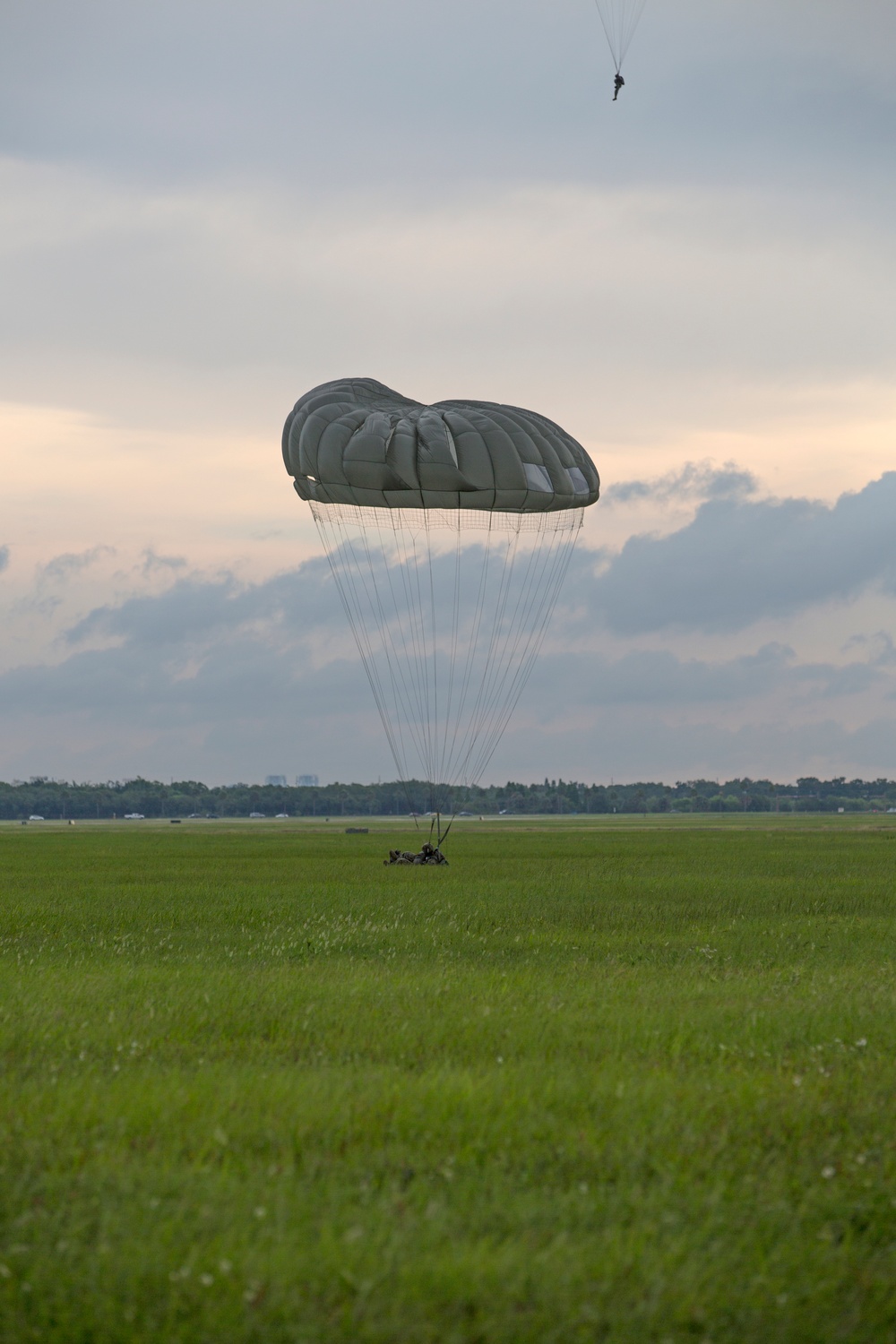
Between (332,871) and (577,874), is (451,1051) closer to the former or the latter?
(577,874)

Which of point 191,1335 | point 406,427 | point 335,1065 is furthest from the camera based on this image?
point 406,427

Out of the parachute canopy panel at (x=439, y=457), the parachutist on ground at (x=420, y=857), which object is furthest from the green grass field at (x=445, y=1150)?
the parachutist on ground at (x=420, y=857)

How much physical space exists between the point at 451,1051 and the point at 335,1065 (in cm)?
112

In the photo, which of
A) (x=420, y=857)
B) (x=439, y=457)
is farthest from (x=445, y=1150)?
(x=420, y=857)

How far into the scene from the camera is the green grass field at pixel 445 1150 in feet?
17.6

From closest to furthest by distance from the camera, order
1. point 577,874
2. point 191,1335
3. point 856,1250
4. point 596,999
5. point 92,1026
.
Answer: point 191,1335 < point 856,1250 < point 92,1026 < point 596,999 < point 577,874

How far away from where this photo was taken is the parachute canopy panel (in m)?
29.0

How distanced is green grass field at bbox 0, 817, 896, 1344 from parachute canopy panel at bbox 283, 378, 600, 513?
15334 millimetres

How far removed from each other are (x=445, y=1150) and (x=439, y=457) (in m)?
23.1

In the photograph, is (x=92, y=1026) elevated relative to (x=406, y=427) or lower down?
lower down

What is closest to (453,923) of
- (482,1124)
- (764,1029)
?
(764,1029)

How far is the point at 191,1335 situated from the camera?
200 inches

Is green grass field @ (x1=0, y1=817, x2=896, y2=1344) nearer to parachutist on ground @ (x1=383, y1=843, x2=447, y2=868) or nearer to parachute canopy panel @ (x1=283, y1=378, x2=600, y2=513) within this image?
parachute canopy panel @ (x1=283, y1=378, x2=600, y2=513)

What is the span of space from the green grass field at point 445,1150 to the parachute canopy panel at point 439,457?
1533cm
